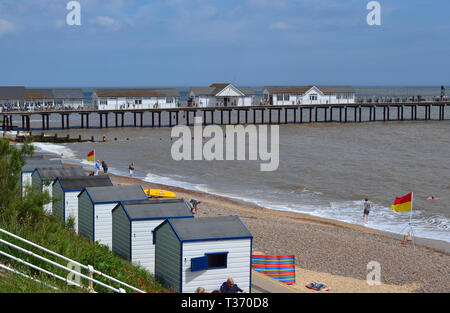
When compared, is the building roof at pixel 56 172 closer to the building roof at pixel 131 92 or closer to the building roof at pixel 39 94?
the building roof at pixel 39 94

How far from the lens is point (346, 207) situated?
93.5ft

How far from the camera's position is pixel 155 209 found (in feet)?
46.7

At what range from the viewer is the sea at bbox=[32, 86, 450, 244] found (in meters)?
27.8

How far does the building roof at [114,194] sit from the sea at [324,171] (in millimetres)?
11886

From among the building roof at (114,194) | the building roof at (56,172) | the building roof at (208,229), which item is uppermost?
the building roof at (56,172)

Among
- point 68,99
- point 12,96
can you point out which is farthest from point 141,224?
point 68,99

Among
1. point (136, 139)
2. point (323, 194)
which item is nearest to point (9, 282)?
point (323, 194)

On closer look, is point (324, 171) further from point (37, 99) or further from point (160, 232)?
point (37, 99)

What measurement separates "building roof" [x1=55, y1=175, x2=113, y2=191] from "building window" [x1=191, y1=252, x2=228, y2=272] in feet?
22.1

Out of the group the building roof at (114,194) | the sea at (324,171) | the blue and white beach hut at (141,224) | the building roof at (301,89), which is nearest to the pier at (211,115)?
the building roof at (301,89)

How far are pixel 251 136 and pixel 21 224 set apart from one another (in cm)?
5292

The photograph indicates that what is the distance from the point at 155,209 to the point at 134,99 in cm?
5546

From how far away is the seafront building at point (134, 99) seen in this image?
66.9 meters
